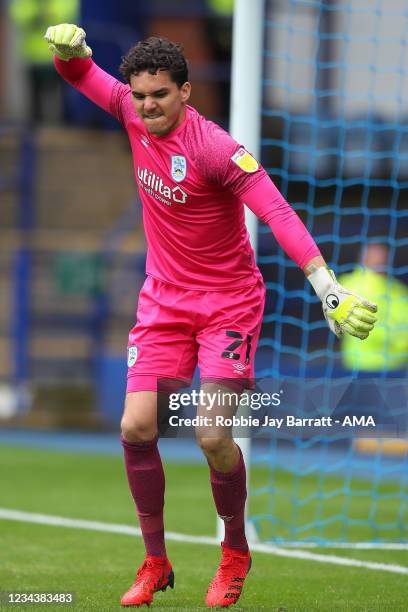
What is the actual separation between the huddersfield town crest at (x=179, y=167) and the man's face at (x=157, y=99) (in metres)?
0.11

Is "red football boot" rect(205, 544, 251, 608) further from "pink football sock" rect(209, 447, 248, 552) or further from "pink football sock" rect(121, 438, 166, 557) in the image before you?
"pink football sock" rect(121, 438, 166, 557)

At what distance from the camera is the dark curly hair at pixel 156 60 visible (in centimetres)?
433

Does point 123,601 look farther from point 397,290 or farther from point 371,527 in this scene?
point 397,290

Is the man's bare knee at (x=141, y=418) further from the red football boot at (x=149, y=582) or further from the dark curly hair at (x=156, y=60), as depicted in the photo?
the dark curly hair at (x=156, y=60)

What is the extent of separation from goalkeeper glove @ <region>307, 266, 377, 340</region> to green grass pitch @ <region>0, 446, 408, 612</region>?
1.14 meters

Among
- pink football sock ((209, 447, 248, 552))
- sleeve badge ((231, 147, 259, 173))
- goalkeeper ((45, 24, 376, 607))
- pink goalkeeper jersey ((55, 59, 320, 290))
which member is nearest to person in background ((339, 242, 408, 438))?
pink football sock ((209, 447, 248, 552))

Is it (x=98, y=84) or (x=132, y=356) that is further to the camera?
(x=98, y=84)

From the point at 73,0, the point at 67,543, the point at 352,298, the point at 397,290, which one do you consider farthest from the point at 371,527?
the point at 73,0

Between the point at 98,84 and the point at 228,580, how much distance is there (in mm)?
2016

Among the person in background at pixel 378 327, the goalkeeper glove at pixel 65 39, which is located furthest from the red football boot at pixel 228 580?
the person in background at pixel 378 327

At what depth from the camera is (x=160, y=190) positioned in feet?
14.8

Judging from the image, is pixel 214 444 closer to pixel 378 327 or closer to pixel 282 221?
pixel 282 221

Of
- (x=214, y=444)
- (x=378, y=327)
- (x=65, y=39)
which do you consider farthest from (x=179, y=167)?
(x=378, y=327)

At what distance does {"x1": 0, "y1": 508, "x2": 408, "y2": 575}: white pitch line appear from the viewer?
5.63 metres
